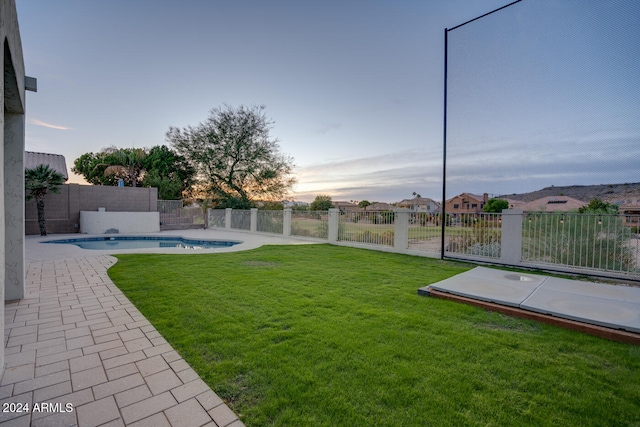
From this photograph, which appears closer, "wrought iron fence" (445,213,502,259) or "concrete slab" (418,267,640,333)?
"concrete slab" (418,267,640,333)

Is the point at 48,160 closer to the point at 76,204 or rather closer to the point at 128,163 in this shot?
the point at 128,163

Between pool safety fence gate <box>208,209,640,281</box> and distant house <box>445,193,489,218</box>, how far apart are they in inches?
5.7

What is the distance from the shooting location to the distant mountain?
5586 mm

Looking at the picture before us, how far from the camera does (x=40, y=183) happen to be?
37.9ft

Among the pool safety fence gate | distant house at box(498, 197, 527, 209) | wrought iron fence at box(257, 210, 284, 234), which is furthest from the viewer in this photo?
wrought iron fence at box(257, 210, 284, 234)

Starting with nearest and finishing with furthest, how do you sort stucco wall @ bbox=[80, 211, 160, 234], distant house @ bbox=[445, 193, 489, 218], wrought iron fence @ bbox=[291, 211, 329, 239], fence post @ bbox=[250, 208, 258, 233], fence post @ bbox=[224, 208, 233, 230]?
1. distant house @ bbox=[445, 193, 489, 218]
2. wrought iron fence @ bbox=[291, 211, 329, 239]
3. stucco wall @ bbox=[80, 211, 160, 234]
4. fence post @ bbox=[250, 208, 258, 233]
5. fence post @ bbox=[224, 208, 233, 230]

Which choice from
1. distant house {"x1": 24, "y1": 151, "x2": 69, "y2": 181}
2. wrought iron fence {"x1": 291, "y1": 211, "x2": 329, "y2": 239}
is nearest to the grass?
wrought iron fence {"x1": 291, "y1": 211, "x2": 329, "y2": 239}

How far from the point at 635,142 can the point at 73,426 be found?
8.71 meters

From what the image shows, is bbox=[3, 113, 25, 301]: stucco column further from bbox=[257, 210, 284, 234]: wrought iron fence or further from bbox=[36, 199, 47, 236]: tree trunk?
bbox=[36, 199, 47, 236]: tree trunk

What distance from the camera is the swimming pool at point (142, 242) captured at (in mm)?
11930

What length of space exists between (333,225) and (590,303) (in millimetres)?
8075

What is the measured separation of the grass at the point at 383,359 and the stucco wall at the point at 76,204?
43.1ft

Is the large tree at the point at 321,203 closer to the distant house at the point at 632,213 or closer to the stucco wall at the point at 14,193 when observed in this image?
the distant house at the point at 632,213

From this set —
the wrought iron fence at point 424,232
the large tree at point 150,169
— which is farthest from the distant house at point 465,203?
the large tree at point 150,169
